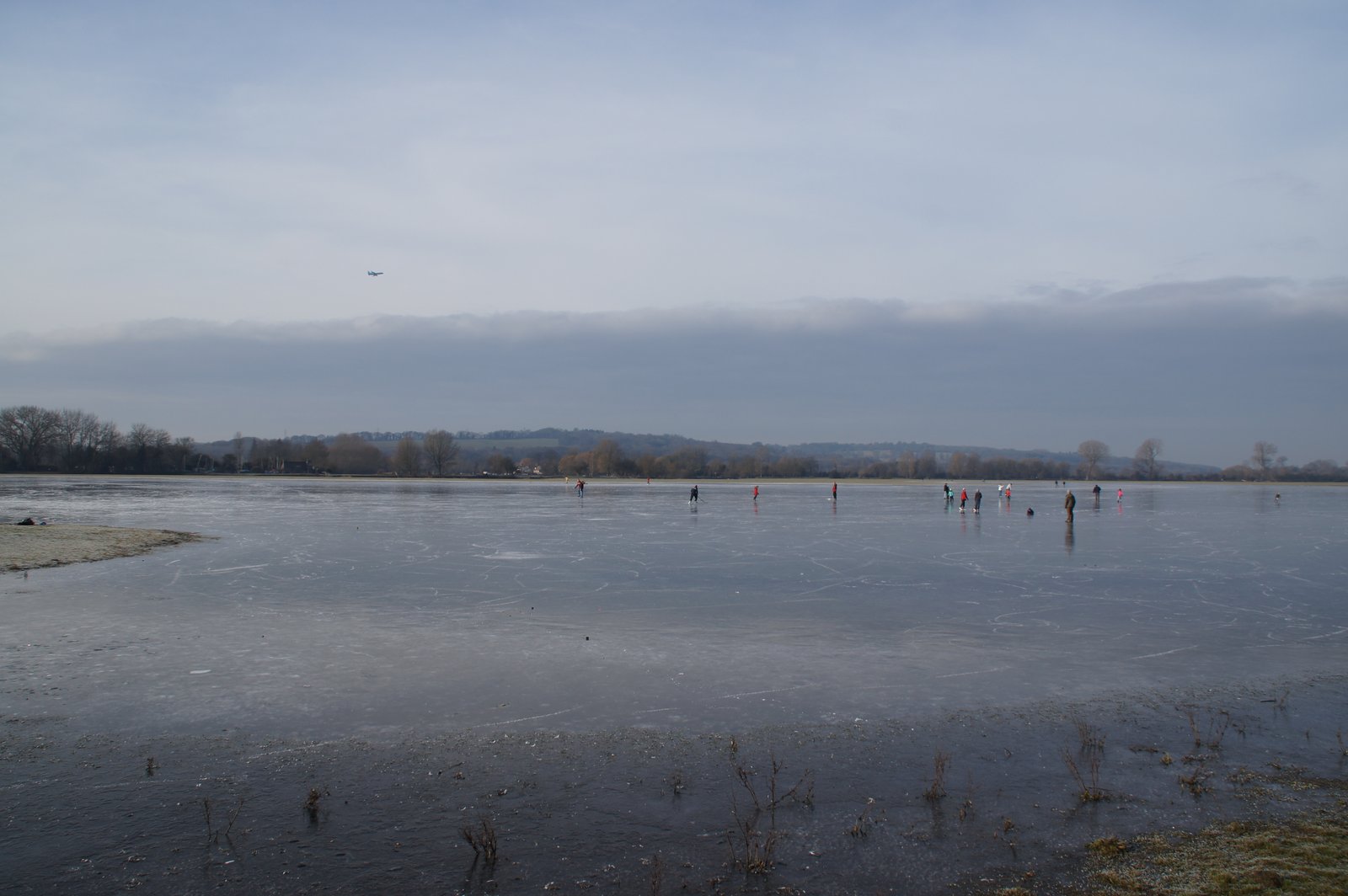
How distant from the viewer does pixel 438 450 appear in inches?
4884

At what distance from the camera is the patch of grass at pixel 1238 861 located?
407cm

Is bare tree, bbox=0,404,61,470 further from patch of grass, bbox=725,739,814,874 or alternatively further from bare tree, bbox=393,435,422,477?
patch of grass, bbox=725,739,814,874

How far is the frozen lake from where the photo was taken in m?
7.25

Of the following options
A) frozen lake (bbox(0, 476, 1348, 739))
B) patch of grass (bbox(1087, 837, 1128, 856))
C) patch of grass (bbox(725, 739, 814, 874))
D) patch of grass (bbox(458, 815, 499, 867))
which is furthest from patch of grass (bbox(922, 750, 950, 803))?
patch of grass (bbox(458, 815, 499, 867))

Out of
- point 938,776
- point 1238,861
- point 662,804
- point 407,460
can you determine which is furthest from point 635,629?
point 407,460

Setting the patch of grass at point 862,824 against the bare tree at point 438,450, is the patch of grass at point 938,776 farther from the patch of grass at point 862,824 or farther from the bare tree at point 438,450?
the bare tree at point 438,450

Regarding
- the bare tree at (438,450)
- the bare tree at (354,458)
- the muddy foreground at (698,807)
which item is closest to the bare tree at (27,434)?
the bare tree at (354,458)

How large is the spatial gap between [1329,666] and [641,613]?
25.1ft

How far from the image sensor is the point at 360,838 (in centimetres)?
467

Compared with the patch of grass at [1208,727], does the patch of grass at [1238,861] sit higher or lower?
higher

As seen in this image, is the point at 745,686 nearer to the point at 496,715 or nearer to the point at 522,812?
the point at 496,715

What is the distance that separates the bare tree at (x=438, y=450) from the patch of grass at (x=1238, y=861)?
122m

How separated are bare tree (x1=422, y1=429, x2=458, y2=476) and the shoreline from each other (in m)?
101

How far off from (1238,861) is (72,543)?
21.8m
